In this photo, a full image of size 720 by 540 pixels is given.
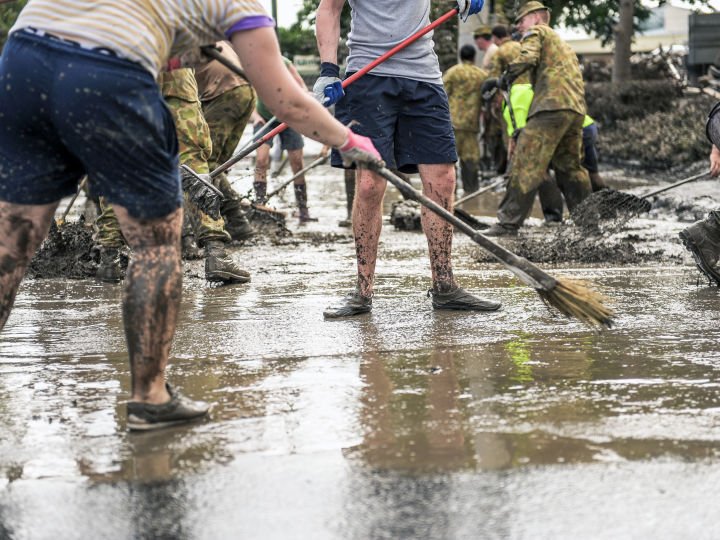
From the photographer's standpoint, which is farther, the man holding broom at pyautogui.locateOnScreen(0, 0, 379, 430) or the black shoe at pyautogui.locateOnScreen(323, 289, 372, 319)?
the black shoe at pyautogui.locateOnScreen(323, 289, 372, 319)

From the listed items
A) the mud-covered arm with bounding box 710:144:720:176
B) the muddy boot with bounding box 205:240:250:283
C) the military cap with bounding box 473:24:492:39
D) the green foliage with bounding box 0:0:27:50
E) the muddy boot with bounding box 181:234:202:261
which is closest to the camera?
the mud-covered arm with bounding box 710:144:720:176

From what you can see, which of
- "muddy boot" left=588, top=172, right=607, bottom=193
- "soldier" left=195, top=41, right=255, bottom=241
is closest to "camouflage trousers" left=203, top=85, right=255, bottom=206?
"soldier" left=195, top=41, right=255, bottom=241

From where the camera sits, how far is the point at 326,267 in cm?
731

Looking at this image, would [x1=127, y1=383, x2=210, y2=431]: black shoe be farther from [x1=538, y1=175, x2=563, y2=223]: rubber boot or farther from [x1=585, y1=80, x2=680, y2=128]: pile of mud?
[x1=585, y1=80, x2=680, y2=128]: pile of mud

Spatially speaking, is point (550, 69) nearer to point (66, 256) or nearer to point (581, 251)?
point (581, 251)

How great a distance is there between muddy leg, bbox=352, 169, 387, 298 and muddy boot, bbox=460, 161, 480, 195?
806 cm

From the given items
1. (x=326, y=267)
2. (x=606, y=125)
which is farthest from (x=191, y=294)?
(x=606, y=125)

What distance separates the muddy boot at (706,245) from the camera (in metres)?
5.95

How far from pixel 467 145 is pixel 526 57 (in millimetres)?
4135

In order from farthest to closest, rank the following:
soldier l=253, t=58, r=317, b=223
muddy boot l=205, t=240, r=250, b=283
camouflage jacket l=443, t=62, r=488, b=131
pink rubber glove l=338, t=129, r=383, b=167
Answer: camouflage jacket l=443, t=62, r=488, b=131 → soldier l=253, t=58, r=317, b=223 → muddy boot l=205, t=240, r=250, b=283 → pink rubber glove l=338, t=129, r=383, b=167

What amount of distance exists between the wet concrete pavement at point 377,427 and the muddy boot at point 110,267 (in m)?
0.94

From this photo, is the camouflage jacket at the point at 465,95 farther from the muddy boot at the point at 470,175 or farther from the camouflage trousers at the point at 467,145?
the muddy boot at the point at 470,175

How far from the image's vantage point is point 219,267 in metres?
6.40

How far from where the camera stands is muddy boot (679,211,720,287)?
19.5 feet
